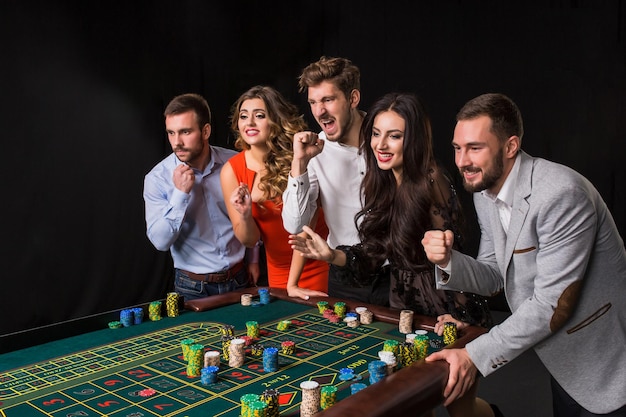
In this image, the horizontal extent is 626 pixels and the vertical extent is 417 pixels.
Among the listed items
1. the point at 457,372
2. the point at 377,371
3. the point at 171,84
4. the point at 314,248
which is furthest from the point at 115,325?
the point at 171,84

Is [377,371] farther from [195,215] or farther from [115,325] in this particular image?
[195,215]

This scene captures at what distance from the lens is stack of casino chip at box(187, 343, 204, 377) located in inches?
79.0

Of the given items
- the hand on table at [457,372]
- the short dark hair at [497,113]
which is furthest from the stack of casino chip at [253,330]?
the short dark hair at [497,113]

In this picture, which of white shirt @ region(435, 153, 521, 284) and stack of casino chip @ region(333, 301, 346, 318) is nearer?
white shirt @ region(435, 153, 521, 284)

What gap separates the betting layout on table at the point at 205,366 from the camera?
5.81 feet

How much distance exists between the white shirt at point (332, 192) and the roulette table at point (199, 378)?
26.9 inches

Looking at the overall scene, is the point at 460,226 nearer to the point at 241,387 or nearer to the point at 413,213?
the point at 413,213

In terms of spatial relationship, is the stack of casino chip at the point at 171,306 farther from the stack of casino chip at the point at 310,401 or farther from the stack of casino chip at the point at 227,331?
the stack of casino chip at the point at 310,401

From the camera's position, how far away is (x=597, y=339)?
203cm

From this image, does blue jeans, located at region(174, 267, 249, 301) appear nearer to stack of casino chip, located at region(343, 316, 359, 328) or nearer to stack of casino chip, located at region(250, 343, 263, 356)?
stack of casino chip, located at region(343, 316, 359, 328)

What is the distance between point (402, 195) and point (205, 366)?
1355mm

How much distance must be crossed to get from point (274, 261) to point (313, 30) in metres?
4.15

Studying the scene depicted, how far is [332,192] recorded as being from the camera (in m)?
3.45

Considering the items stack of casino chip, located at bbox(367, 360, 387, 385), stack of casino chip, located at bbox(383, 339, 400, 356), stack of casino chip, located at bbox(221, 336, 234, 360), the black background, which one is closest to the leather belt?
stack of casino chip, located at bbox(221, 336, 234, 360)
